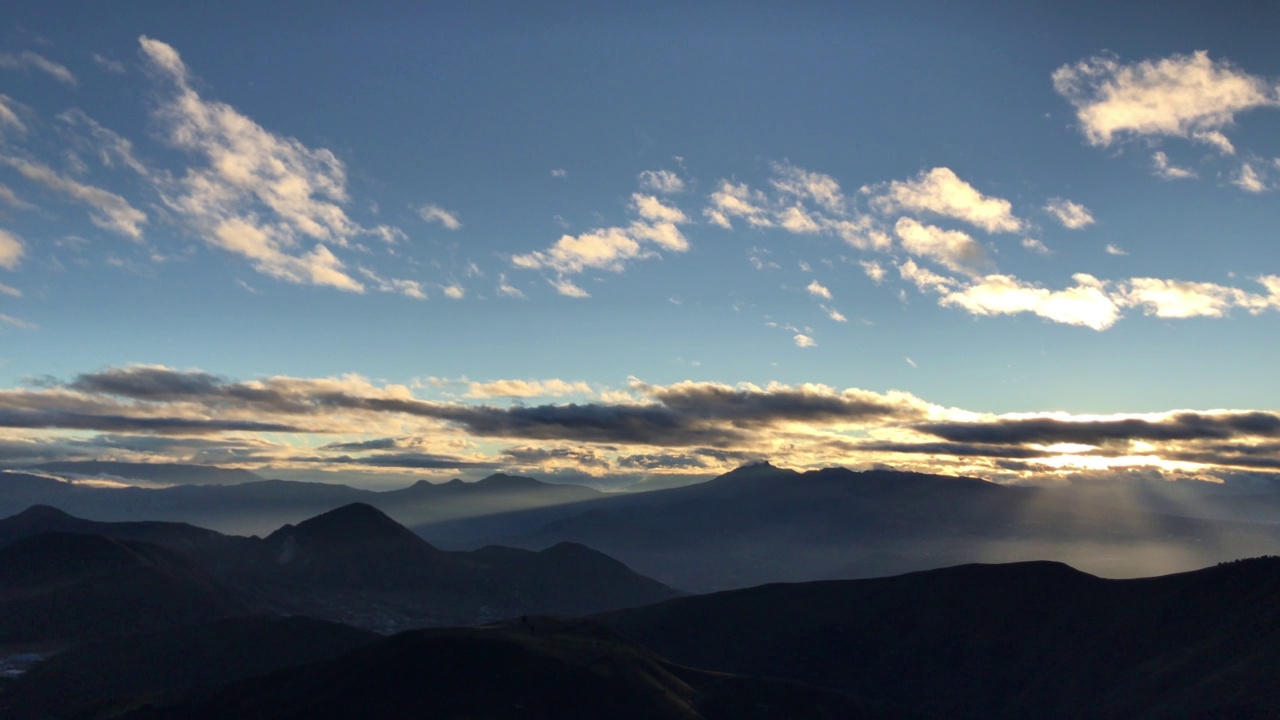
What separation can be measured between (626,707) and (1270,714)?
110273 millimetres

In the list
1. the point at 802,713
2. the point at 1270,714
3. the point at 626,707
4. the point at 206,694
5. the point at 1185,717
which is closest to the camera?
the point at 1270,714

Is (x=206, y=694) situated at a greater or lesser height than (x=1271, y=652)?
lesser

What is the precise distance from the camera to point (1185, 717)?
524 feet

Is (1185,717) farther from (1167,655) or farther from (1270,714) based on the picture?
(1167,655)

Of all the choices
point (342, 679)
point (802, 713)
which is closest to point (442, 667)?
point (342, 679)

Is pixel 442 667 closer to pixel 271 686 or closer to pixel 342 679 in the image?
pixel 342 679

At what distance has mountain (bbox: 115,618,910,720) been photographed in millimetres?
169875

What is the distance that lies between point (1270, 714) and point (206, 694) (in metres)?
207

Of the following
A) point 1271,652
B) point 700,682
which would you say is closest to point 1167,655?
point 1271,652

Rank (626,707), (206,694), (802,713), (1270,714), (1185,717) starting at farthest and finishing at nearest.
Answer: (206,694), (802,713), (626,707), (1185,717), (1270,714)

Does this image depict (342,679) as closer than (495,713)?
No

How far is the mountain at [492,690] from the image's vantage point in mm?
169875

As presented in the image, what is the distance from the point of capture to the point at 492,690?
176 meters

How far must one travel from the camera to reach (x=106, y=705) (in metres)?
192
